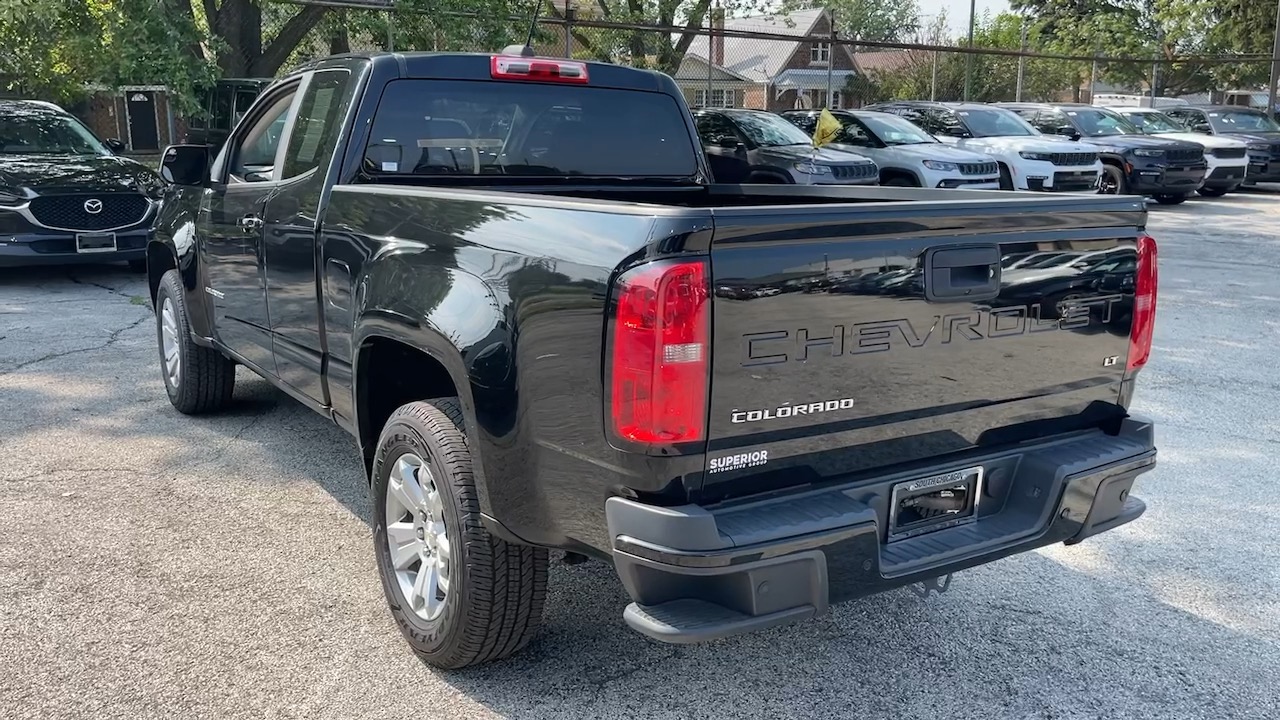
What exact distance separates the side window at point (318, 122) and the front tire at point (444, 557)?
1312mm

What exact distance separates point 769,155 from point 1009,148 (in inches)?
184

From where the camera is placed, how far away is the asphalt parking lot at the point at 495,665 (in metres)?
3.20

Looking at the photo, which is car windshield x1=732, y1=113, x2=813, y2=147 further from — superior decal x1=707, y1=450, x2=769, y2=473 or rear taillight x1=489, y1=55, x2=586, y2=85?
superior decal x1=707, y1=450, x2=769, y2=473

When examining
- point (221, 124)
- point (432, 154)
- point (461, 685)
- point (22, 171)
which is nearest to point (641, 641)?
point (461, 685)

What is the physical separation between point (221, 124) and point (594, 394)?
1268cm

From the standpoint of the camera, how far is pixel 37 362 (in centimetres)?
725

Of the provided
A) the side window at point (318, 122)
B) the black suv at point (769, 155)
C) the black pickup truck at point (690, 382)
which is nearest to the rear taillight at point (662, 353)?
the black pickup truck at point (690, 382)

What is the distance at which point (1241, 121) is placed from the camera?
22625 millimetres

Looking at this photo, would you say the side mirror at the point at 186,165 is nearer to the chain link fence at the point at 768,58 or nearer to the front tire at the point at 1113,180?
the chain link fence at the point at 768,58

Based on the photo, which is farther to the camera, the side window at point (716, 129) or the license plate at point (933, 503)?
the side window at point (716, 129)

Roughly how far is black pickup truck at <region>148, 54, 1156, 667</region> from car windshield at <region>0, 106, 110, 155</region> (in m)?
8.44

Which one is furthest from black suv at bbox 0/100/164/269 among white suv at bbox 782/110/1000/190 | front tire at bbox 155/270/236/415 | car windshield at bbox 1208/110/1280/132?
car windshield at bbox 1208/110/1280/132

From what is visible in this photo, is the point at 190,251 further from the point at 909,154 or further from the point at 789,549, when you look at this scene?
the point at 909,154

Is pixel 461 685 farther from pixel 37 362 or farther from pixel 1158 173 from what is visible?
pixel 1158 173
